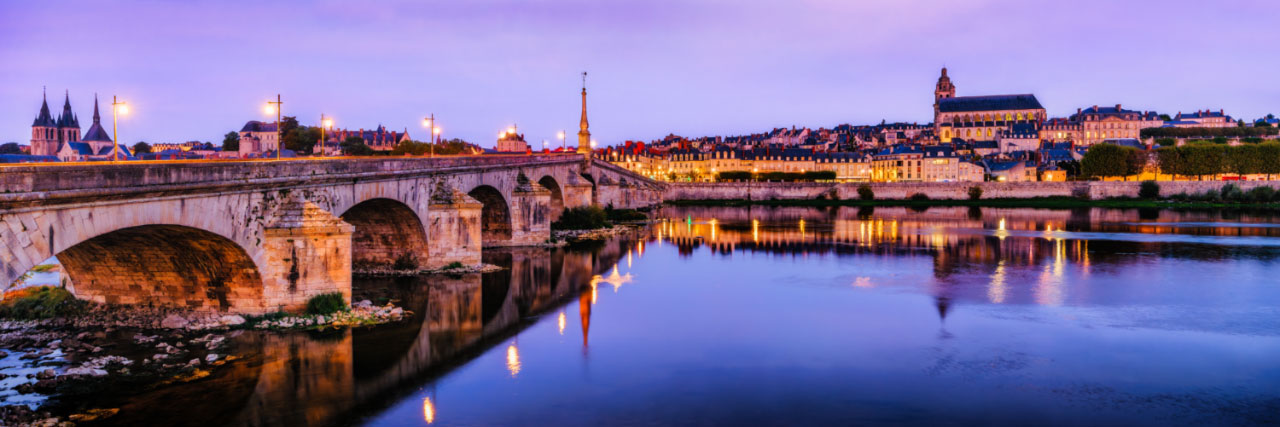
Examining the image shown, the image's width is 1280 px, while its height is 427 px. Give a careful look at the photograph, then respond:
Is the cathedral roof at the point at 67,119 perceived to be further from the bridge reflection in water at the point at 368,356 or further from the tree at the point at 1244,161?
the tree at the point at 1244,161

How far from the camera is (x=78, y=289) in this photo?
18.0 m

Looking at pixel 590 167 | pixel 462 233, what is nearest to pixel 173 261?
pixel 462 233

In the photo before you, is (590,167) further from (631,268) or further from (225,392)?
(225,392)

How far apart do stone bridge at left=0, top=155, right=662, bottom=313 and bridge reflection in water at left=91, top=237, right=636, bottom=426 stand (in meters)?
1.47

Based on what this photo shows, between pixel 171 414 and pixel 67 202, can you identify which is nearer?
pixel 171 414

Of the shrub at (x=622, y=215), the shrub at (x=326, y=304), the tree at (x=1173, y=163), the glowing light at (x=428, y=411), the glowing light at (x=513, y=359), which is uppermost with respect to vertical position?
the tree at (x=1173, y=163)

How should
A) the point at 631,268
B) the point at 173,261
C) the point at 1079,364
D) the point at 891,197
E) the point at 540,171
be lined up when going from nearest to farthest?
the point at 1079,364, the point at 173,261, the point at 631,268, the point at 540,171, the point at 891,197

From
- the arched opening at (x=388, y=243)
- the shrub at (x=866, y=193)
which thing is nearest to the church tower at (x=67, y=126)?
the arched opening at (x=388, y=243)

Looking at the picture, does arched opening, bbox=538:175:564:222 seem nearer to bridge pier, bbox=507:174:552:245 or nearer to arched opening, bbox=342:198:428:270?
bridge pier, bbox=507:174:552:245

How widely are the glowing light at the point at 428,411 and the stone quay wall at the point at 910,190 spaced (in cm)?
7604

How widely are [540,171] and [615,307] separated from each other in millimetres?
20569

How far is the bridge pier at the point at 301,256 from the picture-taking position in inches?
712

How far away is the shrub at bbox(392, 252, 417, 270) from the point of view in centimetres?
2742

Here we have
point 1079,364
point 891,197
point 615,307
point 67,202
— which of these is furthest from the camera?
point 891,197
